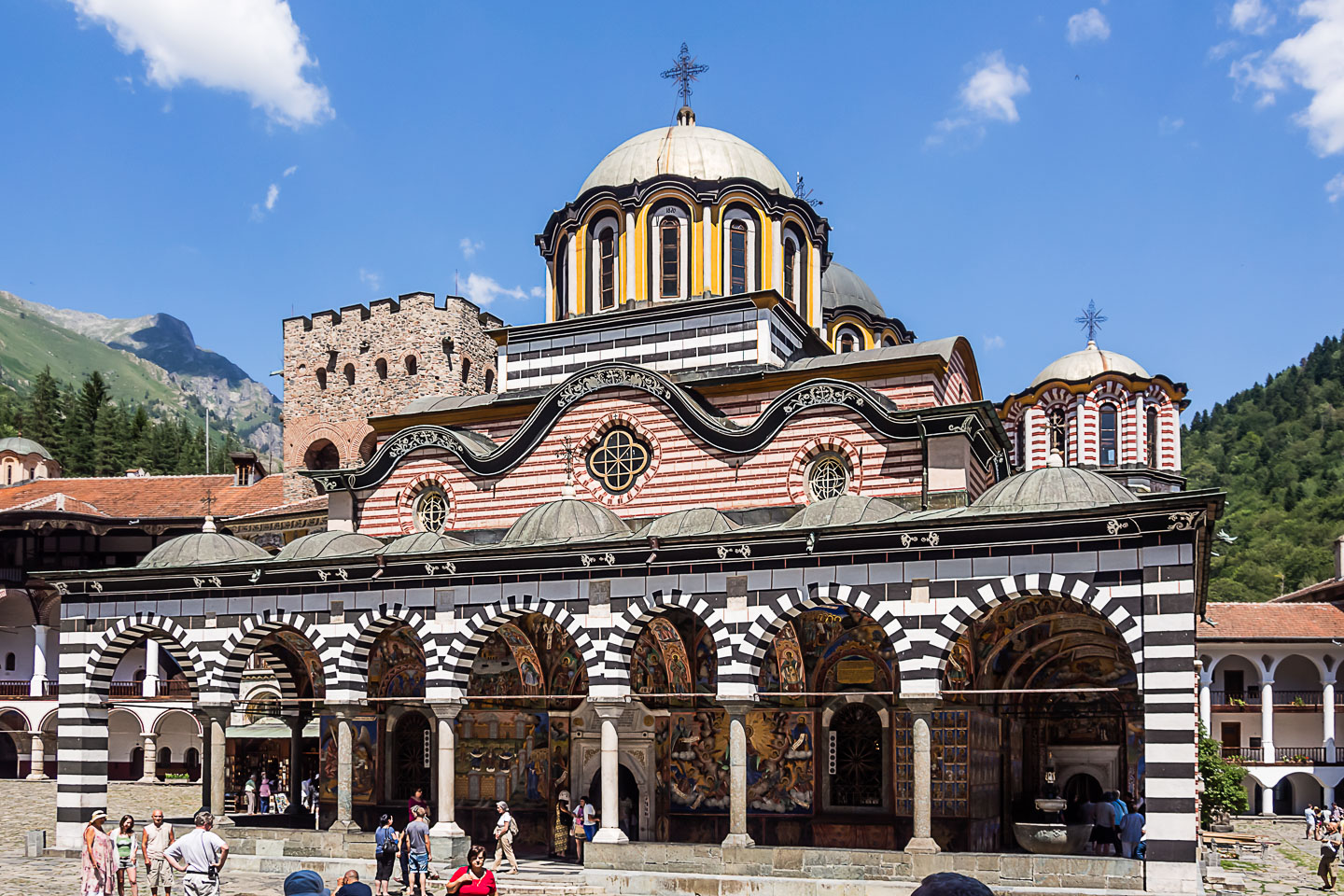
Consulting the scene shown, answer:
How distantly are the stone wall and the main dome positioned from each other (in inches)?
727

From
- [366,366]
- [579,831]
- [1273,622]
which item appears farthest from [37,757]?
[1273,622]

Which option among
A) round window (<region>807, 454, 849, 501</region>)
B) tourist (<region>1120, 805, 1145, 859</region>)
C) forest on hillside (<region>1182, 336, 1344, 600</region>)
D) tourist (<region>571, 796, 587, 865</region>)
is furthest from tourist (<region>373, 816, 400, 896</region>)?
forest on hillside (<region>1182, 336, 1344, 600</region>)

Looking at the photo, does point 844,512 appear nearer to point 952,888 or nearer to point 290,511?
point 952,888

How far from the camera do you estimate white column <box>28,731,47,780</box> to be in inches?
1561

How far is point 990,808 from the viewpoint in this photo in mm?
20312

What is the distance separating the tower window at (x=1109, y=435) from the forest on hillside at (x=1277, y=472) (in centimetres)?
1866

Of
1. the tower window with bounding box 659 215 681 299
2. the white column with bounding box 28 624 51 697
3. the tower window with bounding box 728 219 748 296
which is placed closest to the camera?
the tower window with bounding box 659 215 681 299

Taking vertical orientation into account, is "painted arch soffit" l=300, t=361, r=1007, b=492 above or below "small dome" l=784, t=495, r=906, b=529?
above

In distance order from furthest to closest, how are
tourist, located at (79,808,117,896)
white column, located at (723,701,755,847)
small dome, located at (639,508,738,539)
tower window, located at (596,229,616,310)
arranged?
tower window, located at (596,229,616,310), small dome, located at (639,508,738,539), white column, located at (723,701,755,847), tourist, located at (79,808,117,896)

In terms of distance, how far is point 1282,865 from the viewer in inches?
965

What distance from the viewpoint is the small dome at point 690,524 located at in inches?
774

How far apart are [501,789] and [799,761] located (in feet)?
16.6

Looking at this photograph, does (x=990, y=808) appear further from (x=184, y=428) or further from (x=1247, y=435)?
(x=184, y=428)

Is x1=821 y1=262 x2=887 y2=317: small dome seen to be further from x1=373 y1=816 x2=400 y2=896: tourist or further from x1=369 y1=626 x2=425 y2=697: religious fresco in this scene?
x1=373 y1=816 x2=400 y2=896: tourist
